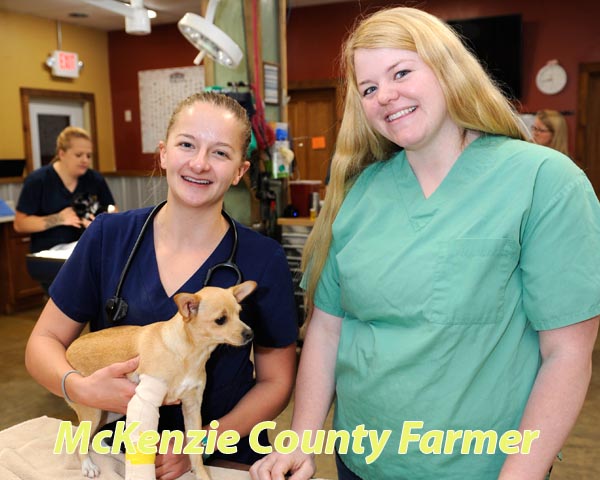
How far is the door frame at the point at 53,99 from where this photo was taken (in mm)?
6297

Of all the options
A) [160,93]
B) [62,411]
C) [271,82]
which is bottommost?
[62,411]

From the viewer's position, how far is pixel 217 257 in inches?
47.6

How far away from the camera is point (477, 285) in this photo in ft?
3.24

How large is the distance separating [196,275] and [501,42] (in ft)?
17.9

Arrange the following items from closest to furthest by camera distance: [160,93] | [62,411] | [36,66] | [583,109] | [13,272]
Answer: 1. [62,411]
2. [13,272]
3. [583,109]
4. [36,66]
5. [160,93]

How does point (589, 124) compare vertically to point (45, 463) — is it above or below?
above

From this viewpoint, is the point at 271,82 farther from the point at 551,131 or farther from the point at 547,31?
the point at 547,31

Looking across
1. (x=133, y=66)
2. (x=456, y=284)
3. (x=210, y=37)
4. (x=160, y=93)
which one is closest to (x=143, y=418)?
(x=456, y=284)

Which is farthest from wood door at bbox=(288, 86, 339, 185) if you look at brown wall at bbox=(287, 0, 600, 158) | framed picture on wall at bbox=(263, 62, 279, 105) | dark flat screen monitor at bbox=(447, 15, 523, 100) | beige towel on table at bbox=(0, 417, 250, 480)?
beige towel on table at bbox=(0, 417, 250, 480)

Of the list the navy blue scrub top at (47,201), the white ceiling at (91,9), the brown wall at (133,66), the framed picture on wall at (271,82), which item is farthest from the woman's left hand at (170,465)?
the brown wall at (133,66)

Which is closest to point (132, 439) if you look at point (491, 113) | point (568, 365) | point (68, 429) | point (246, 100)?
point (68, 429)

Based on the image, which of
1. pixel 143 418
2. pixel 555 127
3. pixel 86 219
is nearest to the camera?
pixel 143 418

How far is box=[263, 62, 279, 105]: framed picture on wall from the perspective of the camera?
3.96 metres

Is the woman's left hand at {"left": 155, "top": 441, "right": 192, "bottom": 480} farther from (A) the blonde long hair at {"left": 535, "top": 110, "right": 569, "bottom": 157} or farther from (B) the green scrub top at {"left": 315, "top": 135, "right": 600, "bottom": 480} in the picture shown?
(A) the blonde long hair at {"left": 535, "top": 110, "right": 569, "bottom": 157}
